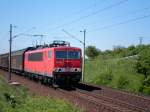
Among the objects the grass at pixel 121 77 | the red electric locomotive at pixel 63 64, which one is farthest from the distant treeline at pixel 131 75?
the red electric locomotive at pixel 63 64

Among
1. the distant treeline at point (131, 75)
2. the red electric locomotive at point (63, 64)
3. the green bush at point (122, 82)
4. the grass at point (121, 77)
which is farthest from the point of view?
the green bush at point (122, 82)

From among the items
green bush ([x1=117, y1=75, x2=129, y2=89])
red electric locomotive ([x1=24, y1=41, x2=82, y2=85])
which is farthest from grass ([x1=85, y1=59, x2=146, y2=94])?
red electric locomotive ([x1=24, y1=41, x2=82, y2=85])

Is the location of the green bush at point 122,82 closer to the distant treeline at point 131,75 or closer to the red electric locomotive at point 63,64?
the distant treeline at point 131,75

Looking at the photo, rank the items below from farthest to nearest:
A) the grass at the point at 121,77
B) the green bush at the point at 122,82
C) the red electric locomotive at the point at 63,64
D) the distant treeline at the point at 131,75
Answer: the green bush at the point at 122,82
the grass at the point at 121,77
the distant treeline at the point at 131,75
the red electric locomotive at the point at 63,64

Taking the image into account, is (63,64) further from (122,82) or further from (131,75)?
(131,75)

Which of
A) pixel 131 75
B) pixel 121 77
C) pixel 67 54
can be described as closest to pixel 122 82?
pixel 121 77

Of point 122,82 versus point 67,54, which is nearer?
point 67,54

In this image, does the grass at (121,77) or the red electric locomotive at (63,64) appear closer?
the red electric locomotive at (63,64)

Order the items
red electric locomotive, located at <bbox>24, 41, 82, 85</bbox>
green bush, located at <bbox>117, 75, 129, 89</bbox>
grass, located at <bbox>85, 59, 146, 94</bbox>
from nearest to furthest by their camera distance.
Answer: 1. red electric locomotive, located at <bbox>24, 41, 82, 85</bbox>
2. grass, located at <bbox>85, 59, 146, 94</bbox>
3. green bush, located at <bbox>117, 75, 129, 89</bbox>

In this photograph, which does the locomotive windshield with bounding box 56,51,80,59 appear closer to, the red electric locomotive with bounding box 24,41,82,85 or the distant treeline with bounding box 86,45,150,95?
the red electric locomotive with bounding box 24,41,82,85

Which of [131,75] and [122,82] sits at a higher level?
[131,75]

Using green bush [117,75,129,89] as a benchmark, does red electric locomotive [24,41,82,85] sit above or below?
above

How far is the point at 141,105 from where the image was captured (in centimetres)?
2191

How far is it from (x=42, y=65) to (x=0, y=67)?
5663 cm
